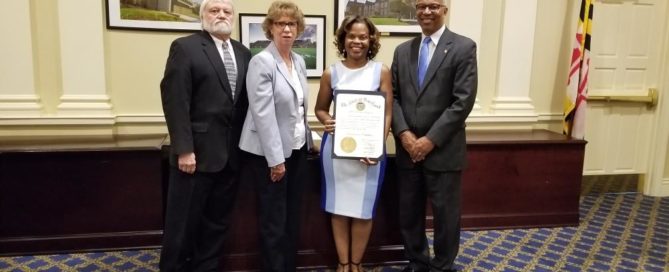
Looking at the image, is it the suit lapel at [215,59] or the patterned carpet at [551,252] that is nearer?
the suit lapel at [215,59]

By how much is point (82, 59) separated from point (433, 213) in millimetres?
2760

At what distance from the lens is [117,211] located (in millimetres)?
3322

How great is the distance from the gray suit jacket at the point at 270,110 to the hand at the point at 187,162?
9.6 inches

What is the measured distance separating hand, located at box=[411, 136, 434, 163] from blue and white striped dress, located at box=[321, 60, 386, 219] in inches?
7.8

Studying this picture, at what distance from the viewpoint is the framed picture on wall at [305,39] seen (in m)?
4.00

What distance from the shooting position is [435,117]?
2.67 m

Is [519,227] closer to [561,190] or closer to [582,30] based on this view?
[561,190]

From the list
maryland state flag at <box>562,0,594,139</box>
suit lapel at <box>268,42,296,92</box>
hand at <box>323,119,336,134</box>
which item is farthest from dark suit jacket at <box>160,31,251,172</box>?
maryland state flag at <box>562,0,594,139</box>

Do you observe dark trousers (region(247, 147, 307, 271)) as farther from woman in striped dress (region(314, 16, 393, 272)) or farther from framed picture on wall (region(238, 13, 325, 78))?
framed picture on wall (region(238, 13, 325, 78))

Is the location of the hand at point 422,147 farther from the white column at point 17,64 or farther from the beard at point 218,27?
the white column at point 17,64

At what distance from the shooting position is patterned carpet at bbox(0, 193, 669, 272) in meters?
3.14

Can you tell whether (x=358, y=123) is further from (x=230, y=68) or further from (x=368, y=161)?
(x=230, y=68)

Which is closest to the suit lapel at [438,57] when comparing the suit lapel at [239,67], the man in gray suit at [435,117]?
the man in gray suit at [435,117]

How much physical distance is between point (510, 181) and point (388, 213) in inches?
48.3
